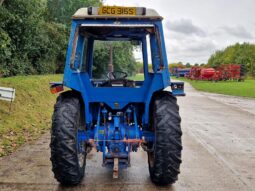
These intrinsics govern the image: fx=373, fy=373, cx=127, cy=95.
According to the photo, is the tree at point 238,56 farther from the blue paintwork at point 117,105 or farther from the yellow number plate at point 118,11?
the yellow number plate at point 118,11

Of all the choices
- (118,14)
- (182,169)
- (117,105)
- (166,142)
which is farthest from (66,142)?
(182,169)

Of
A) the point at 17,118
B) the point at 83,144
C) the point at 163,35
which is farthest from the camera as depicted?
the point at 17,118

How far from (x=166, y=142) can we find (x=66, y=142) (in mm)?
1313

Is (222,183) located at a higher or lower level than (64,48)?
lower

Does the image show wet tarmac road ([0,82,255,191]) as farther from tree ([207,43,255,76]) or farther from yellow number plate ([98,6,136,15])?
tree ([207,43,255,76])

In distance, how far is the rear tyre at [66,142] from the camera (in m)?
4.88

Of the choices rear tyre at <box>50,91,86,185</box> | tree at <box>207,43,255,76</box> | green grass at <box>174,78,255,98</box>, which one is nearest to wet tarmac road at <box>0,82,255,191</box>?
rear tyre at <box>50,91,86,185</box>

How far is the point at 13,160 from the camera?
21.2 feet

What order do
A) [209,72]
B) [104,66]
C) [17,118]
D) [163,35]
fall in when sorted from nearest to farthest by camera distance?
[163,35], [17,118], [104,66], [209,72]

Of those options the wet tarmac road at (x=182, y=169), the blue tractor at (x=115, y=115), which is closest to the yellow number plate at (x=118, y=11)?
the blue tractor at (x=115, y=115)

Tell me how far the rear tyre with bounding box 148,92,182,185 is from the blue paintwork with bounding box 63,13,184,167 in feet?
0.94

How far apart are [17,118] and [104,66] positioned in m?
14.8

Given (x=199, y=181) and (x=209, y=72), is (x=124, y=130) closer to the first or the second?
(x=199, y=181)

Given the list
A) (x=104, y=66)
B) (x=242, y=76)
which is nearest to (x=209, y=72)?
(x=242, y=76)
